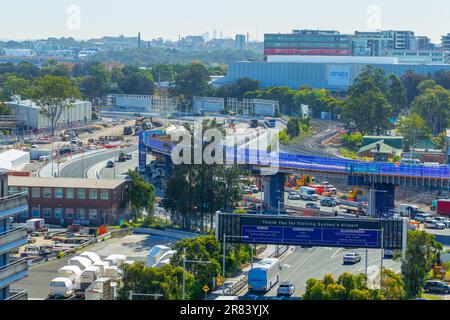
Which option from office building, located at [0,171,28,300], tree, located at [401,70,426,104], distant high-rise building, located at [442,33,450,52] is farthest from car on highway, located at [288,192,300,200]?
distant high-rise building, located at [442,33,450,52]

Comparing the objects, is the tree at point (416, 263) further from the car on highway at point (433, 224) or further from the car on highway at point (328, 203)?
the car on highway at point (328, 203)

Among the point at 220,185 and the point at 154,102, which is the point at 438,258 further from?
the point at 154,102

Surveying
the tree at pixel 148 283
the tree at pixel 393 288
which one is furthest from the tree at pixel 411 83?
the tree at pixel 148 283

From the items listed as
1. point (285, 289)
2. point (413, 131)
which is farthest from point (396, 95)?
point (285, 289)

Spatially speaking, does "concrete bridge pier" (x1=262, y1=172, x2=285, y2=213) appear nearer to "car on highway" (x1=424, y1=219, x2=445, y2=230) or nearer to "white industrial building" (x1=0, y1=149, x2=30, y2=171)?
"car on highway" (x1=424, y1=219, x2=445, y2=230)

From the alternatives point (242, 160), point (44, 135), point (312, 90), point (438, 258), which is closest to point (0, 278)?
point (438, 258)
